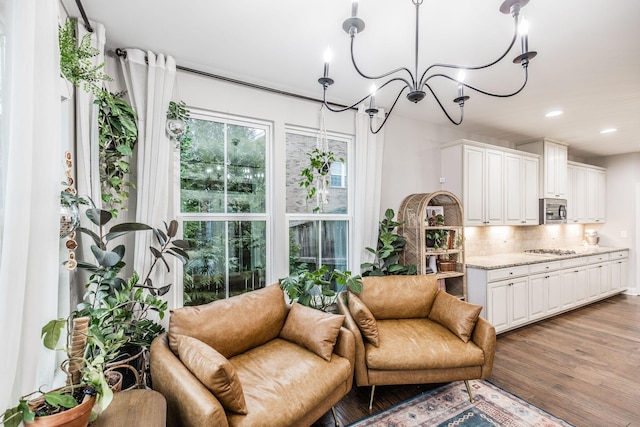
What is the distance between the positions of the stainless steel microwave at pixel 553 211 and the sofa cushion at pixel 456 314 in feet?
9.40

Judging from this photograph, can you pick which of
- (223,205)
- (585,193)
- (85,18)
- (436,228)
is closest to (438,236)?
(436,228)

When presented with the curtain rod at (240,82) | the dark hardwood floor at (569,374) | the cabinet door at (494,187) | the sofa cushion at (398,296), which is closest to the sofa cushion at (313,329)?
the dark hardwood floor at (569,374)

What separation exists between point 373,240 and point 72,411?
2686 millimetres

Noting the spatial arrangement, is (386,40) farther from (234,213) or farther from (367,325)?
(367,325)

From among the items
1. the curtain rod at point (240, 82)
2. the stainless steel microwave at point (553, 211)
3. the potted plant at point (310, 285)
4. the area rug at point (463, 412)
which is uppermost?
the curtain rod at point (240, 82)

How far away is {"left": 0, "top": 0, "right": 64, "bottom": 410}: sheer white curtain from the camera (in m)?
0.94

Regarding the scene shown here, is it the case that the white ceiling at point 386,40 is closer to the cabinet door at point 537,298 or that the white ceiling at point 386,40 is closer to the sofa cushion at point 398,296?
the sofa cushion at point 398,296

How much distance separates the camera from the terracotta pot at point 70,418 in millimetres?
Result: 989

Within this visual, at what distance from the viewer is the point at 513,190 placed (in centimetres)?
417

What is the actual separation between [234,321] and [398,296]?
1.47 meters

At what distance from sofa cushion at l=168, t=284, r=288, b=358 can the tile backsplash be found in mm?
3058

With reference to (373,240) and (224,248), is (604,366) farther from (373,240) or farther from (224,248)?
(224,248)

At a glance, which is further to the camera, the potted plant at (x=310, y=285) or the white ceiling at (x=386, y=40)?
the potted plant at (x=310, y=285)

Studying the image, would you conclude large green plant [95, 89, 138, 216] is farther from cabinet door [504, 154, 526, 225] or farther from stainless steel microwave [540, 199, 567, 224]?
stainless steel microwave [540, 199, 567, 224]
